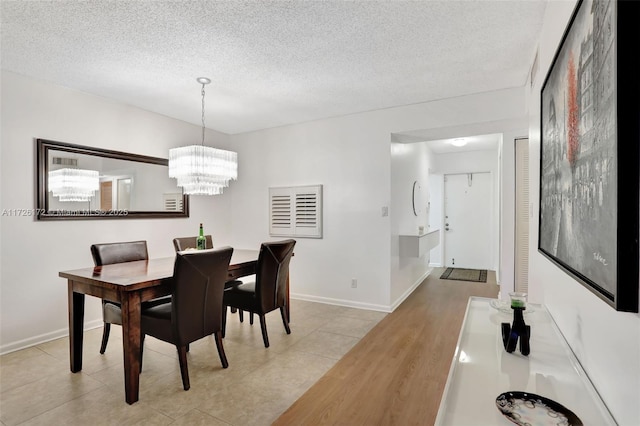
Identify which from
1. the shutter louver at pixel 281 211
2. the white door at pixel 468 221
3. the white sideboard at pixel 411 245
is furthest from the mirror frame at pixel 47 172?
the white door at pixel 468 221

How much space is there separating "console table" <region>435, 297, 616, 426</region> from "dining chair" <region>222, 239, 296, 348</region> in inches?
71.3

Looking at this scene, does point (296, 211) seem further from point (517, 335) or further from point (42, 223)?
point (517, 335)

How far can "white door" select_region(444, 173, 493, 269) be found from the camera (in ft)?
21.7

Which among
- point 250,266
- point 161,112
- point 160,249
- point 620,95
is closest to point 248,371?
point 250,266

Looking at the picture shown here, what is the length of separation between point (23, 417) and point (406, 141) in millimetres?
4340

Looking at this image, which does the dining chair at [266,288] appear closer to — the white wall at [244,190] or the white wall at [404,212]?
the white wall at [244,190]

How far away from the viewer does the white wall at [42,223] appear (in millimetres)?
2924

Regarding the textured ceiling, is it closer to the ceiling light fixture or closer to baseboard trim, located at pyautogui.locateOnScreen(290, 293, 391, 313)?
the ceiling light fixture

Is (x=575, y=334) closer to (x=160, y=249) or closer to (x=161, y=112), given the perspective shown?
(x=160, y=249)

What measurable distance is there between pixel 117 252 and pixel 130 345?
1.22 meters

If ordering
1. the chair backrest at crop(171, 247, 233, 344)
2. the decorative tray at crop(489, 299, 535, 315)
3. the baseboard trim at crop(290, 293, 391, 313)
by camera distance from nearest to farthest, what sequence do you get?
the decorative tray at crop(489, 299, 535, 315), the chair backrest at crop(171, 247, 233, 344), the baseboard trim at crop(290, 293, 391, 313)

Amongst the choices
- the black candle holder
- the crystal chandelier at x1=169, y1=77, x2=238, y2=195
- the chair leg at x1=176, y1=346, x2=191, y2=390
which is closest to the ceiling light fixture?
the crystal chandelier at x1=169, y1=77, x2=238, y2=195

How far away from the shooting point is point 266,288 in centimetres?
299

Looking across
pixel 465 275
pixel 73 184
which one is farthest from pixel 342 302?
pixel 73 184
